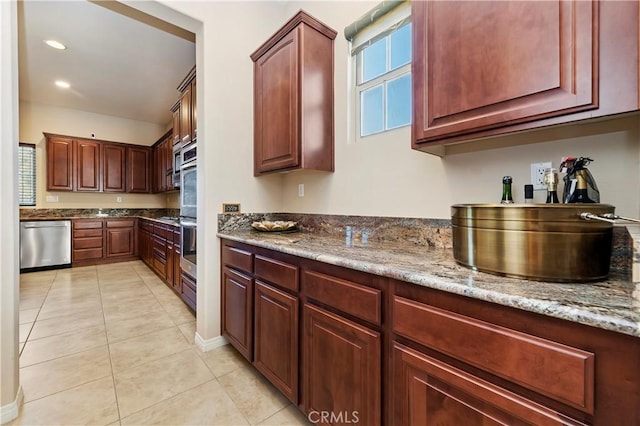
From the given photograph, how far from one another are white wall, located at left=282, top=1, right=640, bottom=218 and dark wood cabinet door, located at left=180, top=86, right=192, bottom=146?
1.23 meters

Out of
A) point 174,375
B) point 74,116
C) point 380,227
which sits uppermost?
point 74,116

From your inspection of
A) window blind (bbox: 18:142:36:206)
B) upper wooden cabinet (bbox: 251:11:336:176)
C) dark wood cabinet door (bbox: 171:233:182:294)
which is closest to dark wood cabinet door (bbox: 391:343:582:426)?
upper wooden cabinet (bbox: 251:11:336:176)

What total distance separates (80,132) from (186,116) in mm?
4052

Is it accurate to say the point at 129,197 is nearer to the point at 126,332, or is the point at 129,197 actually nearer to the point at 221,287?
the point at 126,332

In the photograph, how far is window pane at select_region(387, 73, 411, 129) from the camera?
171 centimetres

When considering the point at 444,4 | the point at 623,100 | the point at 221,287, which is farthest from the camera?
the point at 221,287

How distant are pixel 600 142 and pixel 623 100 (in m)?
0.33

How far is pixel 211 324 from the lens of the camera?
2.14m

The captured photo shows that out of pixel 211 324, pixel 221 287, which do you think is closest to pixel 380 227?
pixel 221 287

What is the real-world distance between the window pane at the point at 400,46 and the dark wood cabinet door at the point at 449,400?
5.53ft

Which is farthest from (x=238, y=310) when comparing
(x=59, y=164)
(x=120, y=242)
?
(x=59, y=164)

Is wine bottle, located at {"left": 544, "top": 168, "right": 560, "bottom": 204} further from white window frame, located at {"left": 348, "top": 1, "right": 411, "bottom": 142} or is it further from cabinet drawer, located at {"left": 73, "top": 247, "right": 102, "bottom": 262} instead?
cabinet drawer, located at {"left": 73, "top": 247, "right": 102, "bottom": 262}

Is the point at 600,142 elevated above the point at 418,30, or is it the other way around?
the point at 418,30

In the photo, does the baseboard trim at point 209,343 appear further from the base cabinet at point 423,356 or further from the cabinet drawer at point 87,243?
the cabinet drawer at point 87,243
